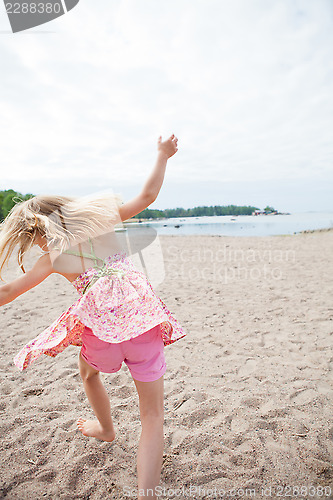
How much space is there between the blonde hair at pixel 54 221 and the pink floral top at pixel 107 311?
208 mm

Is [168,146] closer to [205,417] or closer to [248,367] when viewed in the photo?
[205,417]

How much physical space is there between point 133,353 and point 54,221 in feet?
2.75

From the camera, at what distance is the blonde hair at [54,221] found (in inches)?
68.8

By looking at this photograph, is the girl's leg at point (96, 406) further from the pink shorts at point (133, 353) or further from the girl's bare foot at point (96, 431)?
the pink shorts at point (133, 353)

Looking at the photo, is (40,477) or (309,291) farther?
(309,291)

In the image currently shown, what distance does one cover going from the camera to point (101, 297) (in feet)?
5.45

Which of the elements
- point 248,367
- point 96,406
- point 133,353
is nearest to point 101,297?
point 133,353

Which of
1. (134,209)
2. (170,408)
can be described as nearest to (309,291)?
(170,408)

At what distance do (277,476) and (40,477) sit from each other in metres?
1.55

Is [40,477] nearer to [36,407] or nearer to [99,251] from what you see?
[36,407]

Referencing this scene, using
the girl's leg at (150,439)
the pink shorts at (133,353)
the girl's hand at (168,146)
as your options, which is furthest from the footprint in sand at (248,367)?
the girl's hand at (168,146)

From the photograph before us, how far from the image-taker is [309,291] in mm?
6715

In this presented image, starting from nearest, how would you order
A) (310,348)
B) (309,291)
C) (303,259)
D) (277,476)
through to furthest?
(277,476), (310,348), (309,291), (303,259)

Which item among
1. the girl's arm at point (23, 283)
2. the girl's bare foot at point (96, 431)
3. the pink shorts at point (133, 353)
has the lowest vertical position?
the girl's bare foot at point (96, 431)
